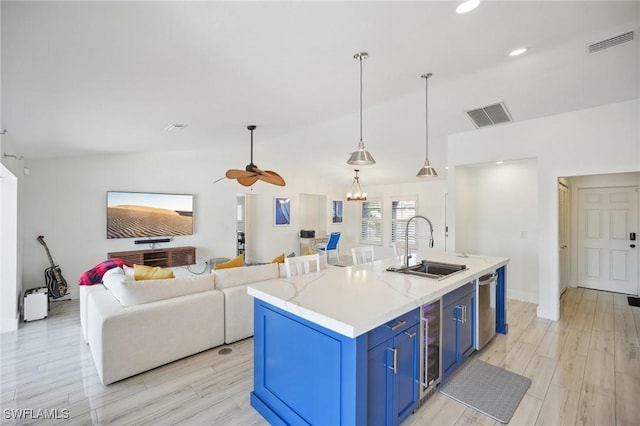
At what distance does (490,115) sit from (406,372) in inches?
147

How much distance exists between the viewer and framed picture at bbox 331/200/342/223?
31.3ft

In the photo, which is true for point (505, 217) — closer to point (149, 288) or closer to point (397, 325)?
point (397, 325)

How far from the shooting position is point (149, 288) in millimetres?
2764

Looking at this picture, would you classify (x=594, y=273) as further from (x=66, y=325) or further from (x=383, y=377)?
(x=66, y=325)

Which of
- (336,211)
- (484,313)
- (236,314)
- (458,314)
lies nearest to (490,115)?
(484,313)

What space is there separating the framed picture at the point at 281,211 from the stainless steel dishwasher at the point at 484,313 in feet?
19.3

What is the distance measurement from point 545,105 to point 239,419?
472cm

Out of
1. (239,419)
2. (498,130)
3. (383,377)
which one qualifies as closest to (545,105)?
(498,130)

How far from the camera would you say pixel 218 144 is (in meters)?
5.55

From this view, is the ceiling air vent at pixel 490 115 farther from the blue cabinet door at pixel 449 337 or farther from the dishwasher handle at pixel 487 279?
the blue cabinet door at pixel 449 337

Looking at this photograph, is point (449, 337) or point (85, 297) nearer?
point (449, 337)

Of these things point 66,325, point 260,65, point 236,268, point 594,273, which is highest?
point 260,65

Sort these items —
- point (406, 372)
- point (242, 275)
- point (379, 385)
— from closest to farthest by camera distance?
point (379, 385) → point (406, 372) → point (242, 275)

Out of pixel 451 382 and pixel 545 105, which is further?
pixel 545 105
